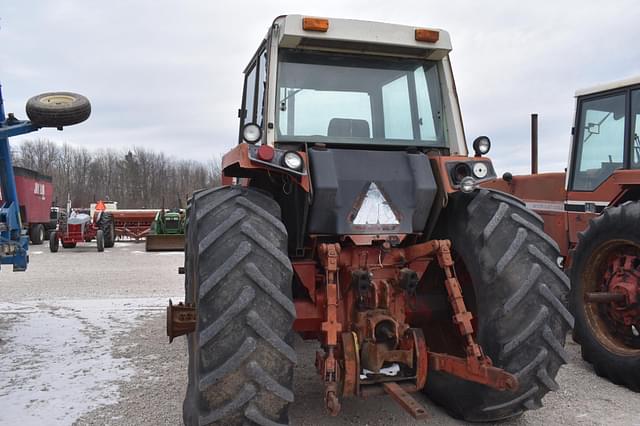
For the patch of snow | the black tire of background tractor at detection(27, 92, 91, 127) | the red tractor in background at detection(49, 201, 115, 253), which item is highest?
the black tire of background tractor at detection(27, 92, 91, 127)

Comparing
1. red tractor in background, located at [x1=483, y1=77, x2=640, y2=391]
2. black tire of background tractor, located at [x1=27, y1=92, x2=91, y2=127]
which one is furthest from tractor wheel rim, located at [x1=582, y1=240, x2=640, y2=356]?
black tire of background tractor, located at [x1=27, y1=92, x2=91, y2=127]

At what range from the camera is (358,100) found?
151 inches

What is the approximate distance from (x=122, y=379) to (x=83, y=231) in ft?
56.2

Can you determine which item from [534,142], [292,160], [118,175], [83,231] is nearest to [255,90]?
[292,160]

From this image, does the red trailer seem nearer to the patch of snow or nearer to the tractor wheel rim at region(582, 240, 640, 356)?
the patch of snow

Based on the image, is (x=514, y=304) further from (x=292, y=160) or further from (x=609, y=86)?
(x=609, y=86)

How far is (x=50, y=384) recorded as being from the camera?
14.5 feet

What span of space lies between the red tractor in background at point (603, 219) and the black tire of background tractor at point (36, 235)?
20330mm

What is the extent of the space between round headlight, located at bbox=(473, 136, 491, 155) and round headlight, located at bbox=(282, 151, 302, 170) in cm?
132

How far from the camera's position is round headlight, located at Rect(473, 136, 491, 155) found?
373cm

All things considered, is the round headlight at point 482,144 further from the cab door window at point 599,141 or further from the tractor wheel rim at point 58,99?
the tractor wheel rim at point 58,99

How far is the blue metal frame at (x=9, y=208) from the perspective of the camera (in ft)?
20.3

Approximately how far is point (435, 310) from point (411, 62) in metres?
1.75

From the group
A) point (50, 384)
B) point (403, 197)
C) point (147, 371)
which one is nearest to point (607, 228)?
point (403, 197)
